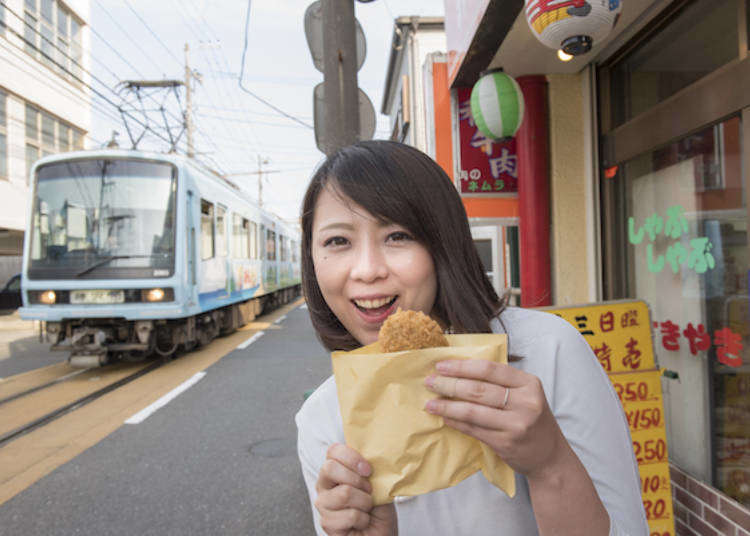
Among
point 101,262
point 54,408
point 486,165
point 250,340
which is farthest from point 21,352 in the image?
point 486,165

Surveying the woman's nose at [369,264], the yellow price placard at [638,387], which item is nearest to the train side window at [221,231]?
the yellow price placard at [638,387]

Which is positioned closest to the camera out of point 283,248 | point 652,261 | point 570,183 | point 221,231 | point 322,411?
point 322,411

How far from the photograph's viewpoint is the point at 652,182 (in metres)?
3.49

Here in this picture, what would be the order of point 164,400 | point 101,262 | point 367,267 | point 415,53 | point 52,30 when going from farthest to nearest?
point 52,30, point 415,53, point 101,262, point 164,400, point 367,267

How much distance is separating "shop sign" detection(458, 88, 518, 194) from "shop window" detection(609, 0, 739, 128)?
111 cm

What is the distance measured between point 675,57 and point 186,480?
4.66 meters

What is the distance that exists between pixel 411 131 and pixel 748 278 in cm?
1197

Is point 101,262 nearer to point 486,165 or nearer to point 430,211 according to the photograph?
point 486,165

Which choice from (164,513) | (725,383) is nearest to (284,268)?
(164,513)

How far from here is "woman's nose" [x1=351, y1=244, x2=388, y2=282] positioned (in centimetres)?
112

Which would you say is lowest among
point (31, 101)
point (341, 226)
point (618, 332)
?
point (618, 332)

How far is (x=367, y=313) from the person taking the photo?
1182mm

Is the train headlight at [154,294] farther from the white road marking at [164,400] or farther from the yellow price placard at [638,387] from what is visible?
the yellow price placard at [638,387]

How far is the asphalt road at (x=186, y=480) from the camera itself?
3.32 meters
